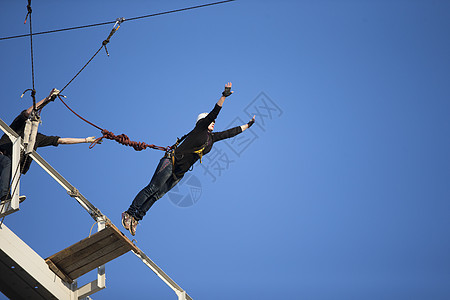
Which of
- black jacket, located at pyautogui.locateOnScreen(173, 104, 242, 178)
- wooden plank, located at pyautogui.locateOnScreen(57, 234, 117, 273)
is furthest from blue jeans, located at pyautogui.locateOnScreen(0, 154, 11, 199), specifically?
black jacket, located at pyautogui.locateOnScreen(173, 104, 242, 178)

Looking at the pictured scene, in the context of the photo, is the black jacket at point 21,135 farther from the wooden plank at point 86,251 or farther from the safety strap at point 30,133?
the wooden plank at point 86,251

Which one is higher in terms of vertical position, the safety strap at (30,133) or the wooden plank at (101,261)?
the safety strap at (30,133)

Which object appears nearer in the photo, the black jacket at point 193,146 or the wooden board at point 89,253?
the wooden board at point 89,253

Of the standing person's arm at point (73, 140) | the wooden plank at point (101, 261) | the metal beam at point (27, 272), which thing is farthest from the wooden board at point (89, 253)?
the standing person's arm at point (73, 140)

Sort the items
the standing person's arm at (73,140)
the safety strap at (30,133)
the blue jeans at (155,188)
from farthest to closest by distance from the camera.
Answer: the blue jeans at (155,188) < the standing person's arm at (73,140) < the safety strap at (30,133)

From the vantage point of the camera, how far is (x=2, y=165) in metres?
9.14

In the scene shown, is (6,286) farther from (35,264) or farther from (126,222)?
(126,222)

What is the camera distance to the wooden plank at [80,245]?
945 centimetres

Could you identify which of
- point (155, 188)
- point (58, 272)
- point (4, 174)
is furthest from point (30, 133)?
point (155, 188)

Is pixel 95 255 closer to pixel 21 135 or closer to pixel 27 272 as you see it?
pixel 27 272

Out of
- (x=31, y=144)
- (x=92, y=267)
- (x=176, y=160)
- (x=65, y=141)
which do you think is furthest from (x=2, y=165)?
(x=176, y=160)

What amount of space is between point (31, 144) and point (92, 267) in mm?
2224

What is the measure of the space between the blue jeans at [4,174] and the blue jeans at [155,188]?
7.70ft

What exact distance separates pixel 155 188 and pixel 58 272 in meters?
2.22
